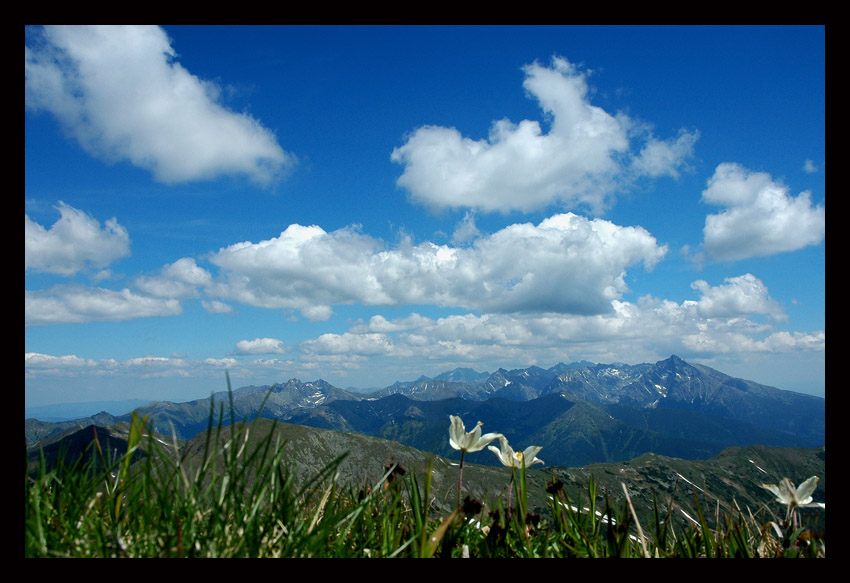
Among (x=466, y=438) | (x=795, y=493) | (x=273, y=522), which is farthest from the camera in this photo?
(x=466, y=438)

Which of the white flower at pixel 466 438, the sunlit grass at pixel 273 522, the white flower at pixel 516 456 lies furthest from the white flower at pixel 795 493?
the white flower at pixel 466 438

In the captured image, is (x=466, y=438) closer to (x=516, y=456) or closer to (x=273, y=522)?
(x=516, y=456)

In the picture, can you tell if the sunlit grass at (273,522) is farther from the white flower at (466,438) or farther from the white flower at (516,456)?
the white flower at (466,438)

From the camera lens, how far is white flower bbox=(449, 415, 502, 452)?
332 cm

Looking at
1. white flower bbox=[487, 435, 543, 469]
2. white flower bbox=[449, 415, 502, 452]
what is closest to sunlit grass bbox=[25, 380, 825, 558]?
white flower bbox=[487, 435, 543, 469]

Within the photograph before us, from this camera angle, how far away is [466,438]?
3.42m

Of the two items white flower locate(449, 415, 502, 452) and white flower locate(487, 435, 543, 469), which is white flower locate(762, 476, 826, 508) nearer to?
white flower locate(487, 435, 543, 469)

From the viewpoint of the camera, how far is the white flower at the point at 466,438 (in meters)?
3.32

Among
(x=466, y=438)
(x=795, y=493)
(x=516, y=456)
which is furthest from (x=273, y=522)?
(x=795, y=493)

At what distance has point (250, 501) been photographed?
258cm
